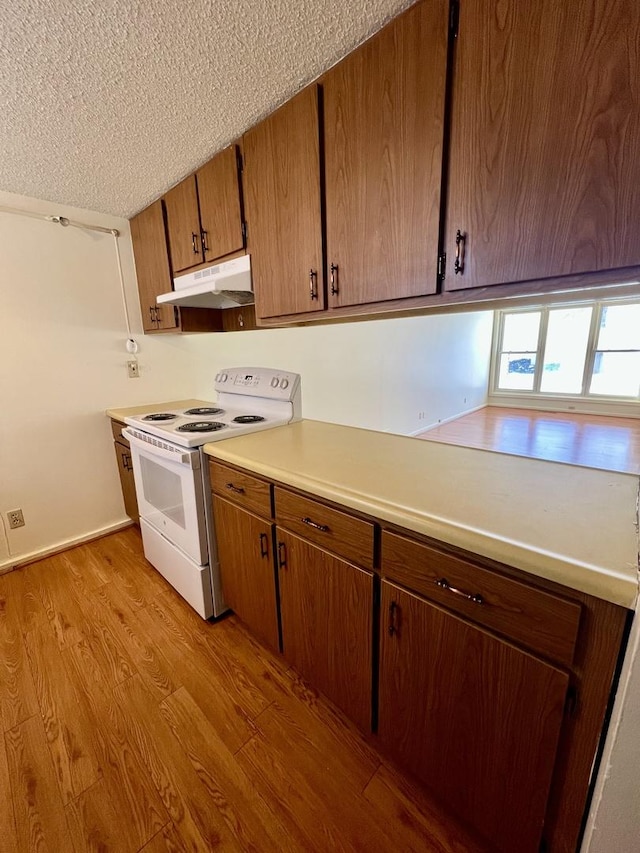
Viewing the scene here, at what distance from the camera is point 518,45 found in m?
0.79

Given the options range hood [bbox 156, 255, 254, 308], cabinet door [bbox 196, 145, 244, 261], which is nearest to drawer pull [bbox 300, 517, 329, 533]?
range hood [bbox 156, 255, 254, 308]

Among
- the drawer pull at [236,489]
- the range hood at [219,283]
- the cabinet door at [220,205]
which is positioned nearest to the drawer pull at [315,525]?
the drawer pull at [236,489]

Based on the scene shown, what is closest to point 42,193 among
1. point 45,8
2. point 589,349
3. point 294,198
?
point 45,8

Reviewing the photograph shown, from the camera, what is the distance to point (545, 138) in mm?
788

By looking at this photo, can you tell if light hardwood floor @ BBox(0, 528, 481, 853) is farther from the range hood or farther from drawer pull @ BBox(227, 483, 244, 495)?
the range hood

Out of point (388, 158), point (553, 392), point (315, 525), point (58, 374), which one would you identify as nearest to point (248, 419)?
point (315, 525)

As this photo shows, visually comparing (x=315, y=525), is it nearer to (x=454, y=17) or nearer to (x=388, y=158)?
(x=388, y=158)

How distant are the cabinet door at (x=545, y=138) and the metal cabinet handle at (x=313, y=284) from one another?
1.78ft

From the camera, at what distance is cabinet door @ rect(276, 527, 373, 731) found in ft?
3.26

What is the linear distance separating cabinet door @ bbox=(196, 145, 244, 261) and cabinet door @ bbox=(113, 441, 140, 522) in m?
1.41

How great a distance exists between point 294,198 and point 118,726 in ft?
6.81

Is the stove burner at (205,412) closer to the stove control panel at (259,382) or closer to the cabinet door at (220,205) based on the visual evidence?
the stove control panel at (259,382)

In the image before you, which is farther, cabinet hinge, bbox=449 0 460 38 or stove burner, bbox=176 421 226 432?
stove burner, bbox=176 421 226 432

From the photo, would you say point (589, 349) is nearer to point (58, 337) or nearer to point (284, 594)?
point (284, 594)
